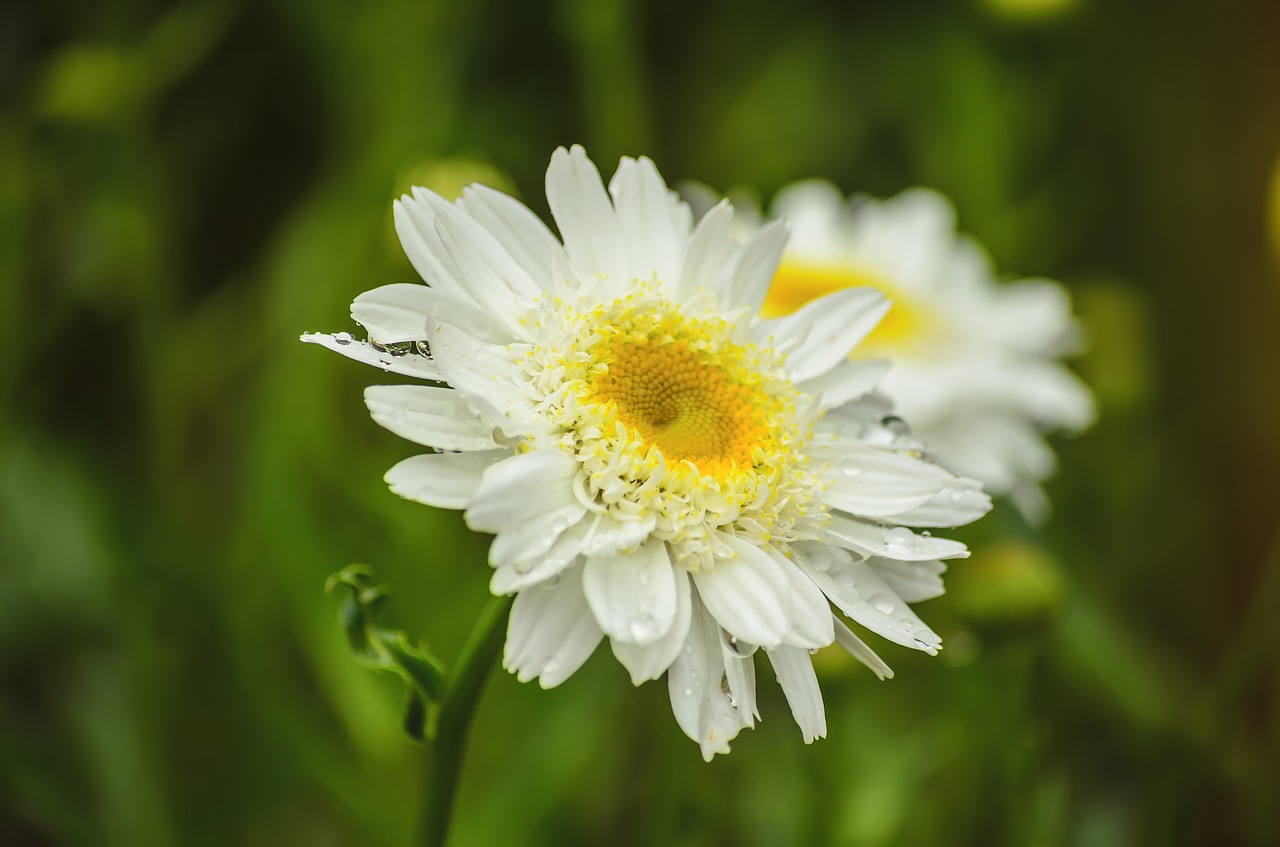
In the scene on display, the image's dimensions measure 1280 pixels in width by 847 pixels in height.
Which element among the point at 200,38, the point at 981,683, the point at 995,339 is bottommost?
the point at 981,683

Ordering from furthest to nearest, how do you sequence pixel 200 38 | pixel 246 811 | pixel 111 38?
pixel 200 38 → pixel 111 38 → pixel 246 811

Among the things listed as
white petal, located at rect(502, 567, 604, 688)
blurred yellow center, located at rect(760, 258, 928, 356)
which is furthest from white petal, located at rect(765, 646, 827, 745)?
blurred yellow center, located at rect(760, 258, 928, 356)

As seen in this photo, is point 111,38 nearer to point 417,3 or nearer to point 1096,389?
point 417,3

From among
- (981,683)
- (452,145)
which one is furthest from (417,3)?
(981,683)

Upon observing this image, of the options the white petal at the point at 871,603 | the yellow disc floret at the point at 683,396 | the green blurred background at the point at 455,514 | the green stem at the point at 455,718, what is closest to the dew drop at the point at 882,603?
the white petal at the point at 871,603

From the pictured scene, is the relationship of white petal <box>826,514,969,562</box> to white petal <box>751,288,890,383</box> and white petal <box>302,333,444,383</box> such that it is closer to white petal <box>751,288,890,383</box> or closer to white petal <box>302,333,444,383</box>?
white petal <box>751,288,890,383</box>

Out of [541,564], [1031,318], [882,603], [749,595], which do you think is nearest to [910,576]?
[882,603]
